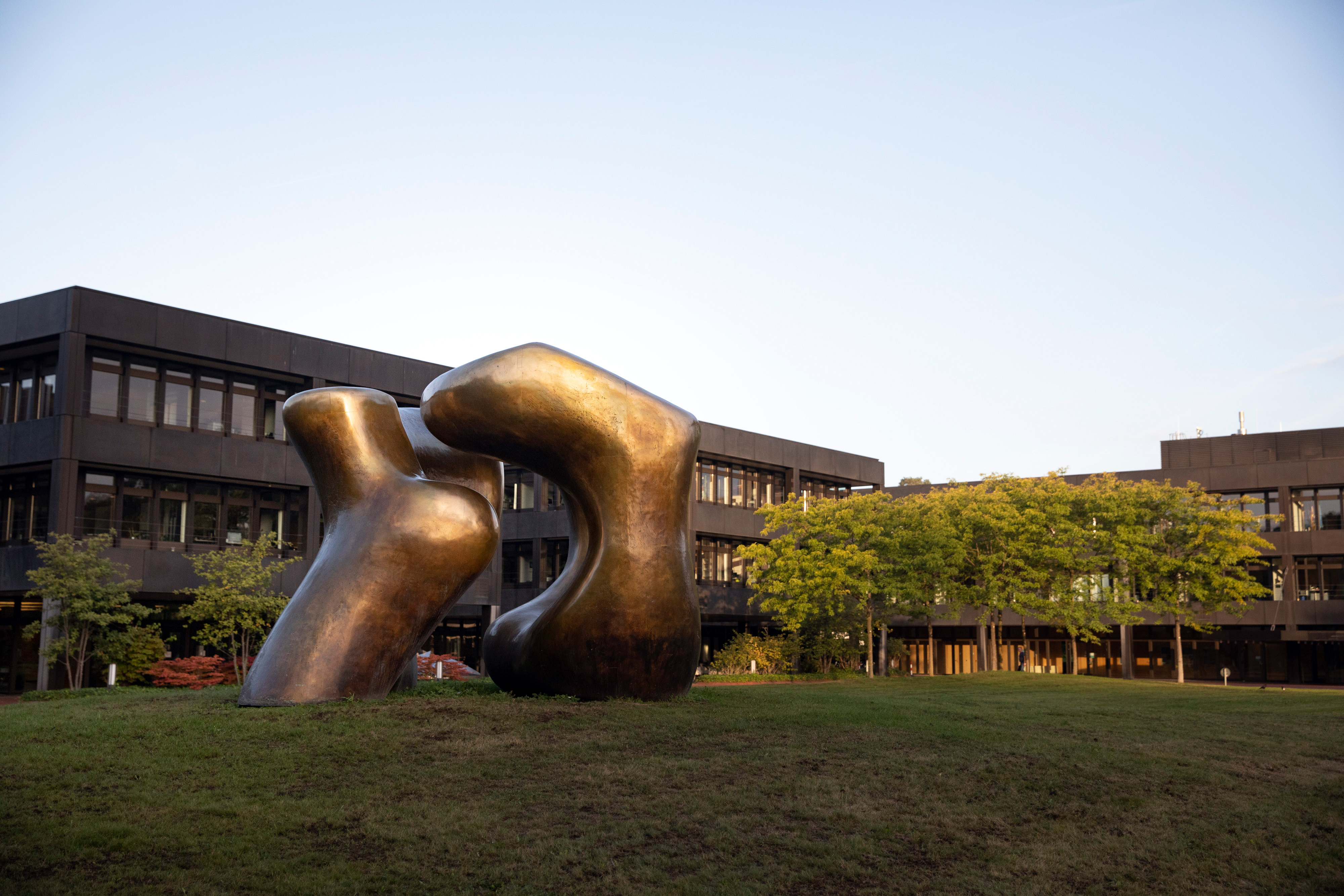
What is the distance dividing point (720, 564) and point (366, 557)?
39.2 metres

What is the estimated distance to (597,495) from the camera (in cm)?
1609

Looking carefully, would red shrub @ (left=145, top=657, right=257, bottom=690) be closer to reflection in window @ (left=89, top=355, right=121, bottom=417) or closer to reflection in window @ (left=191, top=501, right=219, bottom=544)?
reflection in window @ (left=191, top=501, right=219, bottom=544)

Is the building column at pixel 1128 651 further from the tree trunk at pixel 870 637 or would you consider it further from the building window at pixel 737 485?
the tree trunk at pixel 870 637

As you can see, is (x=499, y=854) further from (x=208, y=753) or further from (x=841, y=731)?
(x=841, y=731)

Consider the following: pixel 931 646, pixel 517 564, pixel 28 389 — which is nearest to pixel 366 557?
pixel 28 389

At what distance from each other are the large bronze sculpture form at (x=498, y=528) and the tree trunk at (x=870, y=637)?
25.2 metres

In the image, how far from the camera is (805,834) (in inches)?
347

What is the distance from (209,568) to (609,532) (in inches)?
737

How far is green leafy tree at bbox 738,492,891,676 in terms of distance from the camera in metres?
38.9

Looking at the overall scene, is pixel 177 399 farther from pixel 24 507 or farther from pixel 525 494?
pixel 525 494

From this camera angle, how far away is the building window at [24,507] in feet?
105

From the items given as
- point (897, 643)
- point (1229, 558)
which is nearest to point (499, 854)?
point (1229, 558)

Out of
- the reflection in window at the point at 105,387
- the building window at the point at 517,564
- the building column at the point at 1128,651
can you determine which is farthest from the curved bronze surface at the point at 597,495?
the building column at the point at 1128,651

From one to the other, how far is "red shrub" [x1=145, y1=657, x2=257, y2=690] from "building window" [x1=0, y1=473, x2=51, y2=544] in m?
6.79
